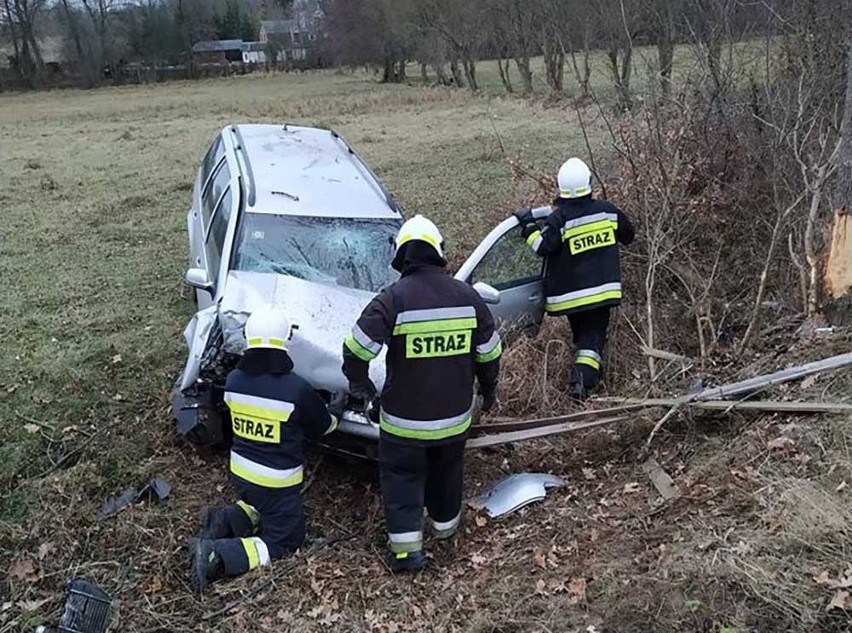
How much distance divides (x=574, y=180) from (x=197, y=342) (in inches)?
113

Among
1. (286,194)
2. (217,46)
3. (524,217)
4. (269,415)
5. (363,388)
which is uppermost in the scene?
(217,46)

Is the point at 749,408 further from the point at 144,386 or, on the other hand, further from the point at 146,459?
the point at 144,386

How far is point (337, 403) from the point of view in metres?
4.91

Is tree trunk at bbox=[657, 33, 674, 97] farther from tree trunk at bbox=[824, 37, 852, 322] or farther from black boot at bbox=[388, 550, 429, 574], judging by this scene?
black boot at bbox=[388, 550, 429, 574]

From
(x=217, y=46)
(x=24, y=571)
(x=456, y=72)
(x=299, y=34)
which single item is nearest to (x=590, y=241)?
(x=24, y=571)

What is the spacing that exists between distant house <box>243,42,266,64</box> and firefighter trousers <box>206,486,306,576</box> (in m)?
64.7

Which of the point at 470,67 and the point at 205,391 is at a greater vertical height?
the point at 470,67

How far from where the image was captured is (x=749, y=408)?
454 centimetres

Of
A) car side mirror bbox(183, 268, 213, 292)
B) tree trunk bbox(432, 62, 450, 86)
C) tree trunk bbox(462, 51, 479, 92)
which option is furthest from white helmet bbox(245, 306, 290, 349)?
tree trunk bbox(432, 62, 450, 86)

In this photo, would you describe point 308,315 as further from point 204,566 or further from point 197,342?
point 204,566

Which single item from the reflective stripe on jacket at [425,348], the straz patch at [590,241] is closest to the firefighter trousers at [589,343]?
the straz patch at [590,241]

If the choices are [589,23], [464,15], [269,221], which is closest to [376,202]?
[269,221]

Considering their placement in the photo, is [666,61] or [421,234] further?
[666,61]

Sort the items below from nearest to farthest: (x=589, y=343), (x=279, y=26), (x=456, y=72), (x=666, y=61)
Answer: (x=589, y=343), (x=666, y=61), (x=456, y=72), (x=279, y=26)
